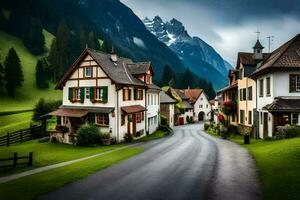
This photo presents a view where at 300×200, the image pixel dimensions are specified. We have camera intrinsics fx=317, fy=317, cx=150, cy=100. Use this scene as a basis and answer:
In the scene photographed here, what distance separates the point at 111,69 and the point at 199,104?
64983 millimetres

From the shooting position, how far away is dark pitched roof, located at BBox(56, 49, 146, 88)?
131ft

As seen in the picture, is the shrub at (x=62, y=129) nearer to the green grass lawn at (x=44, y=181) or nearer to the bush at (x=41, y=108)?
the green grass lawn at (x=44, y=181)

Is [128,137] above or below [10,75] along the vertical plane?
below

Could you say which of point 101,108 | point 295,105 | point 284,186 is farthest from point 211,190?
point 101,108

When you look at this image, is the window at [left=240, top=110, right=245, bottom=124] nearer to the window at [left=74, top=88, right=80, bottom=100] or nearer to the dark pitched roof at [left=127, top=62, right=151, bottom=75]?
the dark pitched roof at [left=127, top=62, right=151, bottom=75]

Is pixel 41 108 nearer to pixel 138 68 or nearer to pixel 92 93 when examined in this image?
pixel 92 93

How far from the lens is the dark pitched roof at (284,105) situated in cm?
3070

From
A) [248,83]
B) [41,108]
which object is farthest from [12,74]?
[248,83]

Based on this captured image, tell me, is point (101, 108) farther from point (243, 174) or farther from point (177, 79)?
point (177, 79)

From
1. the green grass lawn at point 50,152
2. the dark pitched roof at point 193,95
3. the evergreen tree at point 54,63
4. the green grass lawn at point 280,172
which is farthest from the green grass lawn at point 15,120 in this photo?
the dark pitched roof at point 193,95

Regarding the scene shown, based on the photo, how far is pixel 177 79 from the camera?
540 ft

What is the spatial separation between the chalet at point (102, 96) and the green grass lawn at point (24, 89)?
39.6 meters

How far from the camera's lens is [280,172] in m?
17.1

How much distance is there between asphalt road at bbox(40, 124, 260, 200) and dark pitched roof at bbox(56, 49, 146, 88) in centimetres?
1858
